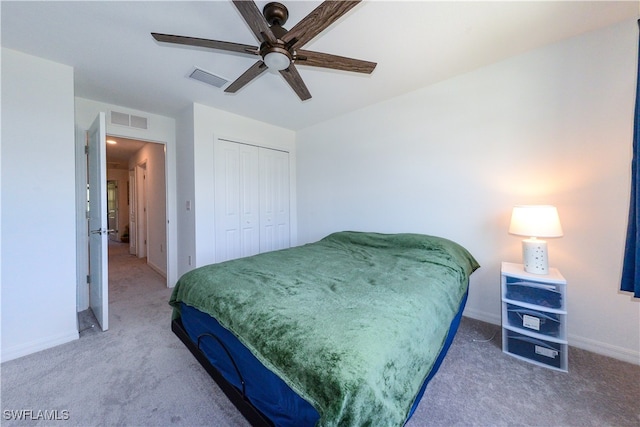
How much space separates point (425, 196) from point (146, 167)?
5029 mm

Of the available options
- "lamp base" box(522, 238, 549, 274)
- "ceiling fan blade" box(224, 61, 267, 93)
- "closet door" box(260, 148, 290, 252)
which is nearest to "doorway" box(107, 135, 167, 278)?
"closet door" box(260, 148, 290, 252)

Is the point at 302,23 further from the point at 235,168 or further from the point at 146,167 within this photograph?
the point at 146,167

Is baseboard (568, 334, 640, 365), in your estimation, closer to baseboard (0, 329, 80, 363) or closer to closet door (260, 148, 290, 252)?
closet door (260, 148, 290, 252)

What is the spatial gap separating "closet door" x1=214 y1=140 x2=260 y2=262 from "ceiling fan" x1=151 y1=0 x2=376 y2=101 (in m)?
1.78

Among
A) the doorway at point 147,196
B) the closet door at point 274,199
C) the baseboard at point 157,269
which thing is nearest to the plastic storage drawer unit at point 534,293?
the closet door at point 274,199

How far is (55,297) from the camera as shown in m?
2.11

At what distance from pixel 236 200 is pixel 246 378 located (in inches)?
105

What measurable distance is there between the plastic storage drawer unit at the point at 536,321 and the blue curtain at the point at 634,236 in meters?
0.50

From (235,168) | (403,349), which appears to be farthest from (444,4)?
(235,168)

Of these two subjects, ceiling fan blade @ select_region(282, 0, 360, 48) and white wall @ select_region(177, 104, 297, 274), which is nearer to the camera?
ceiling fan blade @ select_region(282, 0, 360, 48)

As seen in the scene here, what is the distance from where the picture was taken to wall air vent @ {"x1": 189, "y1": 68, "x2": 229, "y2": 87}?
7.55ft

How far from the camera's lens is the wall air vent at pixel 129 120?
2977mm

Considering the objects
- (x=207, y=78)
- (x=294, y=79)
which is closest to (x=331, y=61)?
(x=294, y=79)

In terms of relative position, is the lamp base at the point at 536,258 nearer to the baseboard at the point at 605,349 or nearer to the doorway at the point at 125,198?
the baseboard at the point at 605,349
